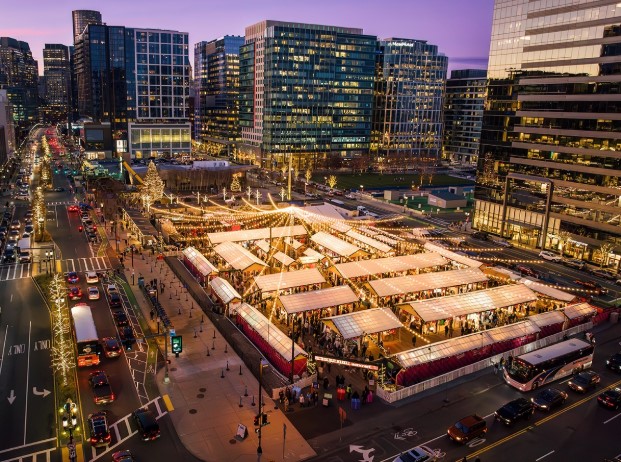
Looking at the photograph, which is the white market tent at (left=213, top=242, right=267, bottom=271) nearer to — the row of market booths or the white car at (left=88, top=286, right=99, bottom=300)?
the white car at (left=88, top=286, right=99, bottom=300)

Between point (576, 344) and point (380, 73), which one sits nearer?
point (576, 344)

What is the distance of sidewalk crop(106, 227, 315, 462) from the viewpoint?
27984 mm

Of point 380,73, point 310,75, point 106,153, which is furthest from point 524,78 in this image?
point 106,153

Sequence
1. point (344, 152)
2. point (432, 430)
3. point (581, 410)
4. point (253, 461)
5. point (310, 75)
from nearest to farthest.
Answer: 1. point (253, 461)
2. point (432, 430)
3. point (581, 410)
4. point (310, 75)
5. point (344, 152)

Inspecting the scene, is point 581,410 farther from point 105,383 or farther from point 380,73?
point 380,73

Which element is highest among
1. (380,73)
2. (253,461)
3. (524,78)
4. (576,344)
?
(380,73)

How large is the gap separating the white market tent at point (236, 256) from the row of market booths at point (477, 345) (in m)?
24.2

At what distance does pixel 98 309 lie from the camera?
1874 inches

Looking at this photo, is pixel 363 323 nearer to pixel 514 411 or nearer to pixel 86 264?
pixel 514 411

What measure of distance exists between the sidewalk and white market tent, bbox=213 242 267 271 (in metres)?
10.0

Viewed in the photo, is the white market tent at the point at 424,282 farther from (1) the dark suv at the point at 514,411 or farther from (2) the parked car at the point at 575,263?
(2) the parked car at the point at 575,263

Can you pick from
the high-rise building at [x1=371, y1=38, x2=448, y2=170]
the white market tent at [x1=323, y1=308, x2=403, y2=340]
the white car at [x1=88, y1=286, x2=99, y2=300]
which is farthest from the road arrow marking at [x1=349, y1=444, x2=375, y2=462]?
the high-rise building at [x1=371, y1=38, x2=448, y2=170]

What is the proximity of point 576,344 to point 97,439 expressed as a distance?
34.1m

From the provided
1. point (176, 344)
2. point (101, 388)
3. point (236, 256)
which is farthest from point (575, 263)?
point (101, 388)
